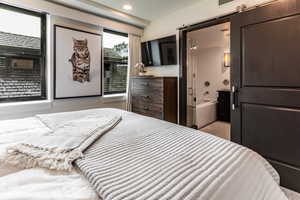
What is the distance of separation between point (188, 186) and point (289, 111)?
1.80 meters

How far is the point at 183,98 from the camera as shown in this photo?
3307 millimetres

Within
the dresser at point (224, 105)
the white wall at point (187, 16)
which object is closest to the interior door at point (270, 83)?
the white wall at point (187, 16)

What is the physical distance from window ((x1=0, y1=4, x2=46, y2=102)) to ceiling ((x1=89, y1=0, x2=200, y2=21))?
114cm

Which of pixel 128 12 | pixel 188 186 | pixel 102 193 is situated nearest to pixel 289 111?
pixel 188 186

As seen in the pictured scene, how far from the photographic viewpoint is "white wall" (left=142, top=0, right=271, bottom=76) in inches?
100

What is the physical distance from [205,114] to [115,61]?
2.56m

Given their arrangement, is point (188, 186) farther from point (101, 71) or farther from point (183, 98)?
point (101, 71)

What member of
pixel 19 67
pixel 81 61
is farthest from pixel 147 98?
pixel 19 67

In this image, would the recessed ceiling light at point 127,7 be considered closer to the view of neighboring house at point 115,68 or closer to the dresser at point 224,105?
the view of neighboring house at point 115,68

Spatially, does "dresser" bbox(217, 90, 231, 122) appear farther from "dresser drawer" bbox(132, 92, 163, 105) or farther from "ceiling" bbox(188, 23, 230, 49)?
"dresser drawer" bbox(132, 92, 163, 105)

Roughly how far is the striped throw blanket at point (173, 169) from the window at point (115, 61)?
268 centimetres

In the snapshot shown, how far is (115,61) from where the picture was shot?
3.78 m

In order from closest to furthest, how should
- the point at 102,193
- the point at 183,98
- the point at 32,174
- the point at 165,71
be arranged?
the point at 102,193 → the point at 32,174 → the point at 183,98 → the point at 165,71

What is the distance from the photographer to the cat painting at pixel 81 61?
305cm
